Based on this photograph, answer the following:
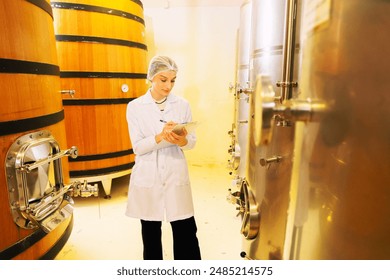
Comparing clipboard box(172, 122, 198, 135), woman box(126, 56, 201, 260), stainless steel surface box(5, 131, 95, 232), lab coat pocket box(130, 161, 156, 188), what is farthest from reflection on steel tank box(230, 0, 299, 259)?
stainless steel surface box(5, 131, 95, 232)

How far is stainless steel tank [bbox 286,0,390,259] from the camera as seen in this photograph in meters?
0.61

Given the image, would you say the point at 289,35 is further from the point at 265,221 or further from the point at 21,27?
the point at 21,27

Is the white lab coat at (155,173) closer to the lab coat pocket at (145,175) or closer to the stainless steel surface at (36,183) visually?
the lab coat pocket at (145,175)

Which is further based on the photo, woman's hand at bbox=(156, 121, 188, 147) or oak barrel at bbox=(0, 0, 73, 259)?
woman's hand at bbox=(156, 121, 188, 147)

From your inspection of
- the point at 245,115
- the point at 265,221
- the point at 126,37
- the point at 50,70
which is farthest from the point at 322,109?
the point at 126,37

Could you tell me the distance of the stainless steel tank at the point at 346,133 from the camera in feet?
2.01

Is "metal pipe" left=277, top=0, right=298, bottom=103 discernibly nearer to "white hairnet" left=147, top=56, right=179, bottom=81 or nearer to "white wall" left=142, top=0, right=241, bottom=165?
"white hairnet" left=147, top=56, right=179, bottom=81

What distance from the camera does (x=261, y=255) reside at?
1215mm

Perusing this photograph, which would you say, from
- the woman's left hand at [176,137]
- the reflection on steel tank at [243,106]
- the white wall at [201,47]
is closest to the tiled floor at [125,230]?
the reflection on steel tank at [243,106]

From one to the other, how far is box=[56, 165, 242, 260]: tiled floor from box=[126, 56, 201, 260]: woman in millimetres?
487

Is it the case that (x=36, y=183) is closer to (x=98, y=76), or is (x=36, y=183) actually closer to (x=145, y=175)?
(x=145, y=175)

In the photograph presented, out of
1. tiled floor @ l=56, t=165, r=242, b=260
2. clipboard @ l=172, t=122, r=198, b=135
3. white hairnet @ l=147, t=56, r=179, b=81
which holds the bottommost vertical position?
tiled floor @ l=56, t=165, r=242, b=260

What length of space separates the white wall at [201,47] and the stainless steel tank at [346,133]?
361 centimetres

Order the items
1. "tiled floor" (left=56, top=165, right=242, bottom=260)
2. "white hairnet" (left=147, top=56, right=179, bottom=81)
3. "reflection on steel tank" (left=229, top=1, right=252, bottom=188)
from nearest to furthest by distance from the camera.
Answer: "white hairnet" (left=147, top=56, right=179, bottom=81) → "tiled floor" (left=56, top=165, right=242, bottom=260) → "reflection on steel tank" (left=229, top=1, right=252, bottom=188)
